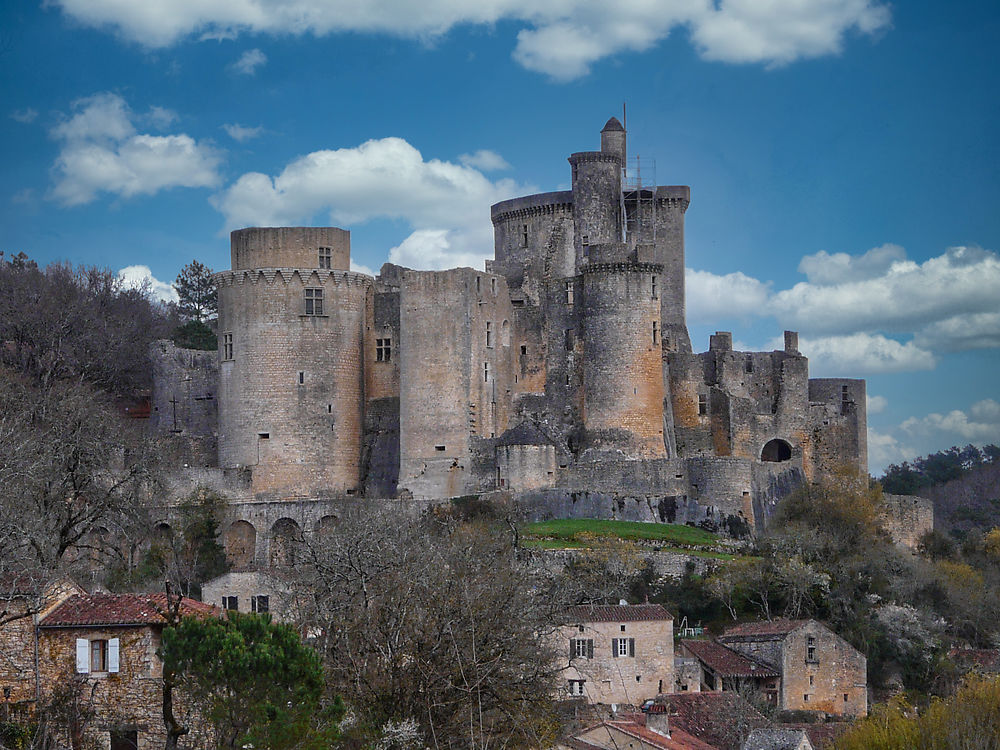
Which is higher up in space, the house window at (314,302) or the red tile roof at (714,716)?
the house window at (314,302)

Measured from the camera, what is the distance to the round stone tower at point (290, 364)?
6253cm

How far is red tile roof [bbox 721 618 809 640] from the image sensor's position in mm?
50344

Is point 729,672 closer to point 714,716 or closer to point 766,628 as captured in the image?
point 766,628

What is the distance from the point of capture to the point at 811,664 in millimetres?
49750

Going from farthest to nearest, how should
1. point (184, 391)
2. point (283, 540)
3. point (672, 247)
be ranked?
point (672, 247)
point (184, 391)
point (283, 540)

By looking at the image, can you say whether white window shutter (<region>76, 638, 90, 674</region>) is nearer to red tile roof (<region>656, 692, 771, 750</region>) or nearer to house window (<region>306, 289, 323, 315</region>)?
red tile roof (<region>656, 692, 771, 750</region>)

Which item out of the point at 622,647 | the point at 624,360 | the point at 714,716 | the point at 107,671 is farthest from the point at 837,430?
the point at 107,671

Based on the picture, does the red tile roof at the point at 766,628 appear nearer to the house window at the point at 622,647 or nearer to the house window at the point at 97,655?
the house window at the point at 622,647

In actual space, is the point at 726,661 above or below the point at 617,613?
below

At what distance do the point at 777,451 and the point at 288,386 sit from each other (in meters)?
19.9

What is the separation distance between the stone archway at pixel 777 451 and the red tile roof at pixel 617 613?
21.1 m

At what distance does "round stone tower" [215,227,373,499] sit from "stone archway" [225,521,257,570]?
84.2 inches

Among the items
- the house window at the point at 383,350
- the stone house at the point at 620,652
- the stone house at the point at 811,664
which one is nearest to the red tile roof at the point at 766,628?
the stone house at the point at 811,664

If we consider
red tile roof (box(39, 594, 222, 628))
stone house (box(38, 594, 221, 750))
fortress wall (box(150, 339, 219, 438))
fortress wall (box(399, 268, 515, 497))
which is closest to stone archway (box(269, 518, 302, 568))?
fortress wall (box(399, 268, 515, 497))
